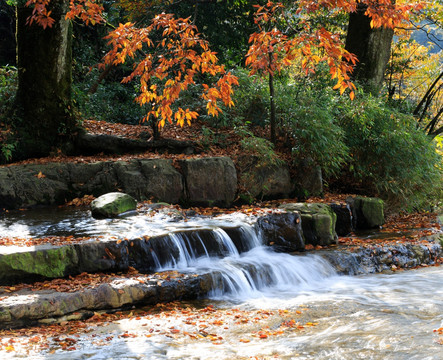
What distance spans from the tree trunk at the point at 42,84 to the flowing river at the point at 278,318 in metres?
3.33

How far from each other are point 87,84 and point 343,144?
8510mm

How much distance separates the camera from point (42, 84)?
1008 centimetres

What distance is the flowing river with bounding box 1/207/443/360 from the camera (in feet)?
13.5

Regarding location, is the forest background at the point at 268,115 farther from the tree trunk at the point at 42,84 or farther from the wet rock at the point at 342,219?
the wet rock at the point at 342,219

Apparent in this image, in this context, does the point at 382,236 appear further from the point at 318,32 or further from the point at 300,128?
the point at 318,32

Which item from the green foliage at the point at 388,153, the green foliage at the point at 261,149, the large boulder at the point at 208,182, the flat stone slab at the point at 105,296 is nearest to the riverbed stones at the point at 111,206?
the large boulder at the point at 208,182

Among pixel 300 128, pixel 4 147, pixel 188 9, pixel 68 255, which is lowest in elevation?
pixel 68 255

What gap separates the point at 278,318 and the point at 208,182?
4584 mm

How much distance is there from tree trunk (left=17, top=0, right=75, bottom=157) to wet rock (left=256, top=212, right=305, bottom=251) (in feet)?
16.7

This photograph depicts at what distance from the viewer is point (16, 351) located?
4.07m

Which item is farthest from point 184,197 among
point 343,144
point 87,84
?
point 87,84

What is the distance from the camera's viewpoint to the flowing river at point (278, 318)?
4117 millimetres

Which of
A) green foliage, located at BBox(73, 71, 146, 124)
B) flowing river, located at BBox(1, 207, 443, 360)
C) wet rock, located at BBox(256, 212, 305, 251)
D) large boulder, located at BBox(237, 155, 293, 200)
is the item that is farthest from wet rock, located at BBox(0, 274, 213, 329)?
green foliage, located at BBox(73, 71, 146, 124)

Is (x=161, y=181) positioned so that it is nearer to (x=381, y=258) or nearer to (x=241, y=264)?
(x=241, y=264)
